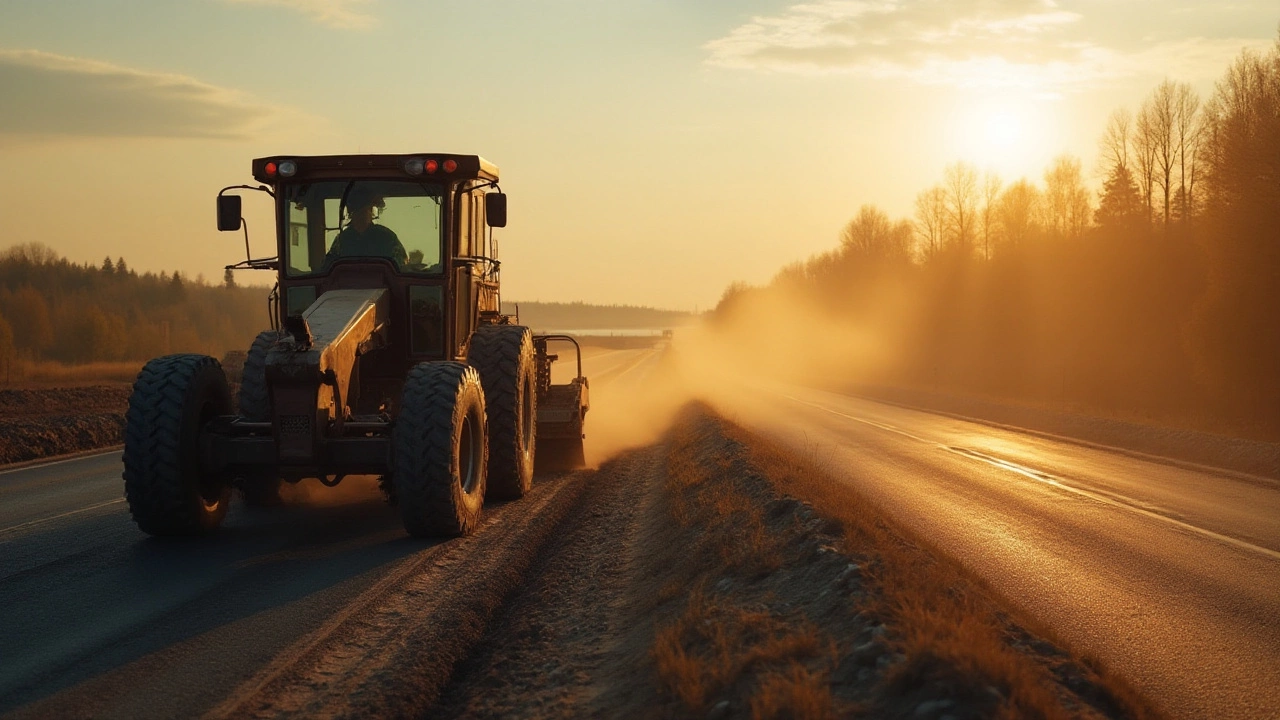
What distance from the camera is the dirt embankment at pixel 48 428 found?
19453mm

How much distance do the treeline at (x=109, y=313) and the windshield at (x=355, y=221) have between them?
47650 mm

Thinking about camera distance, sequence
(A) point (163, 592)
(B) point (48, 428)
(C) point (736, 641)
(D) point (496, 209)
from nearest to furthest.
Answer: (C) point (736, 641) < (A) point (163, 592) < (D) point (496, 209) < (B) point (48, 428)

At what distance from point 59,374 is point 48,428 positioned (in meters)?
30.4

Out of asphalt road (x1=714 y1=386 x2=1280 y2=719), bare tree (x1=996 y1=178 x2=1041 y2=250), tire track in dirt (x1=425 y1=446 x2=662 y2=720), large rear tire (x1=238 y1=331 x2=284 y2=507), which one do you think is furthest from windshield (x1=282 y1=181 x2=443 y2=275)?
bare tree (x1=996 y1=178 x2=1041 y2=250)

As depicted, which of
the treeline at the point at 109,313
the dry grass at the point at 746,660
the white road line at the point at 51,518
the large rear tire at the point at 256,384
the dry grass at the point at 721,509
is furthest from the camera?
the treeline at the point at 109,313

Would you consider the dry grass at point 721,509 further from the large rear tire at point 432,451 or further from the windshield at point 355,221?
the windshield at point 355,221

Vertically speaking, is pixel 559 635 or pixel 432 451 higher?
pixel 432 451

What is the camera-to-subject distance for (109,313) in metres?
89.6

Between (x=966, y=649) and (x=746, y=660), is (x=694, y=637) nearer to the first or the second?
(x=746, y=660)

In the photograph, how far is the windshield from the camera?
39.5ft

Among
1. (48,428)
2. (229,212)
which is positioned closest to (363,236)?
(229,212)

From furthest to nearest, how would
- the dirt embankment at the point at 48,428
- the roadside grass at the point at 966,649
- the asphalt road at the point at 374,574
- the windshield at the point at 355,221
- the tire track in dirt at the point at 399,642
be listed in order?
the dirt embankment at the point at 48,428 → the windshield at the point at 355,221 → the asphalt road at the point at 374,574 → the tire track in dirt at the point at 399,642 → the roadside grass at the point at 966,649

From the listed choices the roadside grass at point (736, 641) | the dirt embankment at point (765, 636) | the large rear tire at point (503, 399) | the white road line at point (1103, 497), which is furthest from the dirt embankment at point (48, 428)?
the white road line at point (1103, 497)

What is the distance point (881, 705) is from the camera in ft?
15.7
